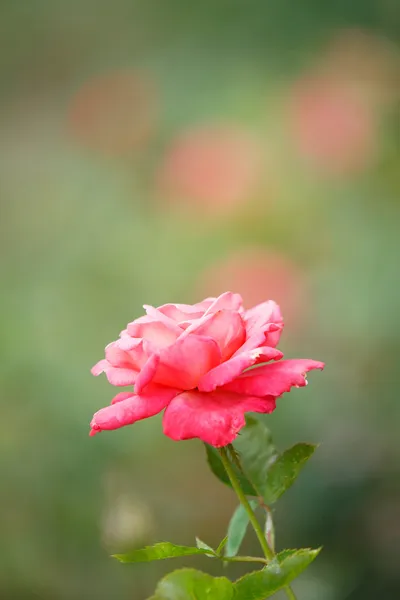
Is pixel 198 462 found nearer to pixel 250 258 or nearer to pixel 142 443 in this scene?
pixel 142 443

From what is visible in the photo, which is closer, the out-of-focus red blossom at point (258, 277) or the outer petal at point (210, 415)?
the outer petal at point (210, 415)

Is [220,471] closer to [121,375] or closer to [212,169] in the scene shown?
[121,375]

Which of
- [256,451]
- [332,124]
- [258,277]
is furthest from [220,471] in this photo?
[332,124]

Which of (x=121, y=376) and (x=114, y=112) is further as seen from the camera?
(x=114, y=112)

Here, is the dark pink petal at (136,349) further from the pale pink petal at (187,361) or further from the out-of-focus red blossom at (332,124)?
the out-of-focus red blossom at (332,124)

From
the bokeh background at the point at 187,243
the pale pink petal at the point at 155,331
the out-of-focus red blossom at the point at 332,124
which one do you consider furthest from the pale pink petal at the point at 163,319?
the out-of-focus red blossom at the point at 332,124

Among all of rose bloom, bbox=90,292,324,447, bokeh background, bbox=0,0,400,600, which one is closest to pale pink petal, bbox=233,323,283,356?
rose bloom, bbox=90,292,324,447

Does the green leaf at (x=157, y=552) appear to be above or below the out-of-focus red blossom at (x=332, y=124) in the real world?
below
